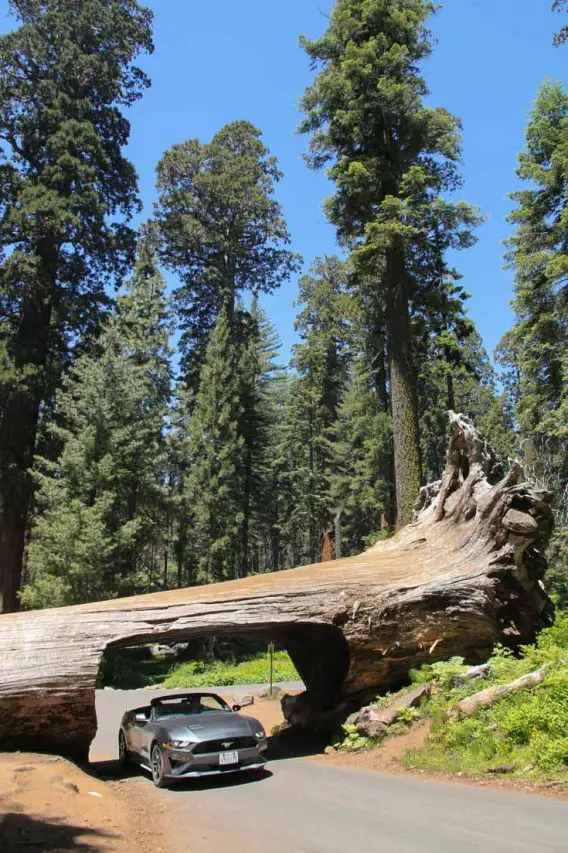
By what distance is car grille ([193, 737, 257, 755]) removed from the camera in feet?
27.7

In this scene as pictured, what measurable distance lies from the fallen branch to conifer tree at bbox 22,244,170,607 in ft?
53.4

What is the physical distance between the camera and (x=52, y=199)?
2406cm

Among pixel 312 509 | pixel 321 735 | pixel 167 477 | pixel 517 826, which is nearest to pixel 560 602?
pixel 321 735

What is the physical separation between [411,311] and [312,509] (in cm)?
2804

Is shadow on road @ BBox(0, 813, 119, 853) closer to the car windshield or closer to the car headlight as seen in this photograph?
the car headlight

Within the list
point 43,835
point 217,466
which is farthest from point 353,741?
point 217,466

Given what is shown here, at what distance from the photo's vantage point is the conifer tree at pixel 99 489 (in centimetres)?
2283

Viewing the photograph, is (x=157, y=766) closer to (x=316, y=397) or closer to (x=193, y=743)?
(x=193, y=743)

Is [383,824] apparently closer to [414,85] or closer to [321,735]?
[321,735]

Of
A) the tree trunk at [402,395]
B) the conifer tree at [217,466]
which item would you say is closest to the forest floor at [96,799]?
the tree trunk at [402,395]

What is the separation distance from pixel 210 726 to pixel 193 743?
45 centimetres

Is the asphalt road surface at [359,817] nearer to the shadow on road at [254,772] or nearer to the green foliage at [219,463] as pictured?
the shadow on road at [254,772]

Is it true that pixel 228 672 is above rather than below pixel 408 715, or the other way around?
below

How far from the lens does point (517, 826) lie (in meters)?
5.75
